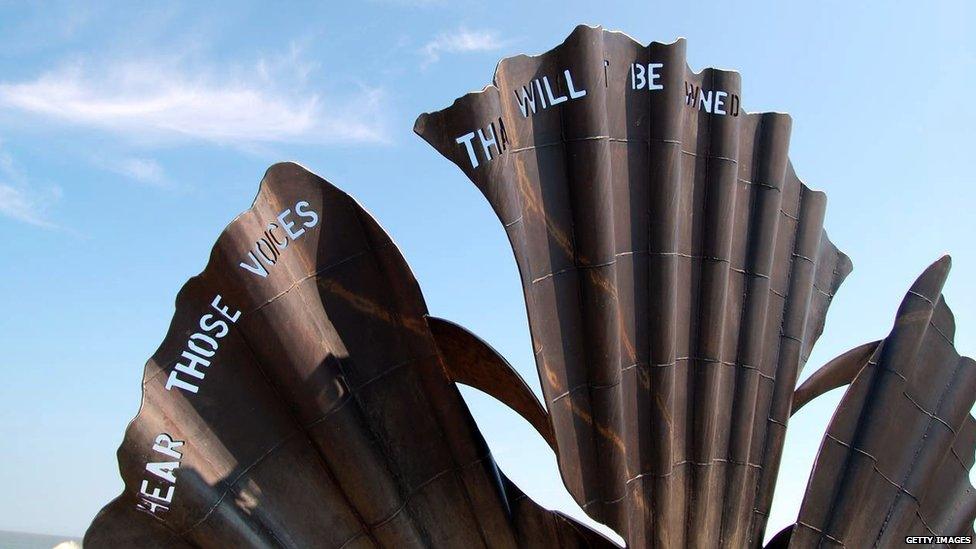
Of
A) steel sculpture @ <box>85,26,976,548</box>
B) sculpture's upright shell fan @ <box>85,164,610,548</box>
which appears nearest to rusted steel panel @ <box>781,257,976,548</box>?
steel sculpture @ <box>85,26,976,548</box>

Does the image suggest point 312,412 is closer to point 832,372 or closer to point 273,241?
point 273,241

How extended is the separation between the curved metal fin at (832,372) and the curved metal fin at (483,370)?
343 cm

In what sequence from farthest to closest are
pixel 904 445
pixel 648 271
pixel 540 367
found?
pixel 904 445 < pixel 648 271 < pixel 540 367

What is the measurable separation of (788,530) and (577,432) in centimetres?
301

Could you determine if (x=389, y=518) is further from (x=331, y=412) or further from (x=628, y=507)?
(x=628, y=507)

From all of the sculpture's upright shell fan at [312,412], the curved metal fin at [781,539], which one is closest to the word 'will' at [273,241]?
the sculpture's upright shell fan at [312,412]

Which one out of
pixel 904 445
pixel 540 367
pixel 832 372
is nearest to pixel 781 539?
pixel 904 445

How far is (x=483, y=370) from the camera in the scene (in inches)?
335

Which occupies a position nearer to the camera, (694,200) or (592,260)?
(592,260)

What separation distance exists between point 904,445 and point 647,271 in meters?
3.78

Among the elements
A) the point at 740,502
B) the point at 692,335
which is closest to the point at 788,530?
the point at 740,502

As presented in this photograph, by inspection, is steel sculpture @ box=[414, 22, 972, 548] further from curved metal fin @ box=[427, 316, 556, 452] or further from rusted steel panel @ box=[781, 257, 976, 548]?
rusted steel panel @ box=[781, 257, 976, 548]

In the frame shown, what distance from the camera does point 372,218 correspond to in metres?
8.23

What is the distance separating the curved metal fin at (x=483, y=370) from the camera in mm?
8164
